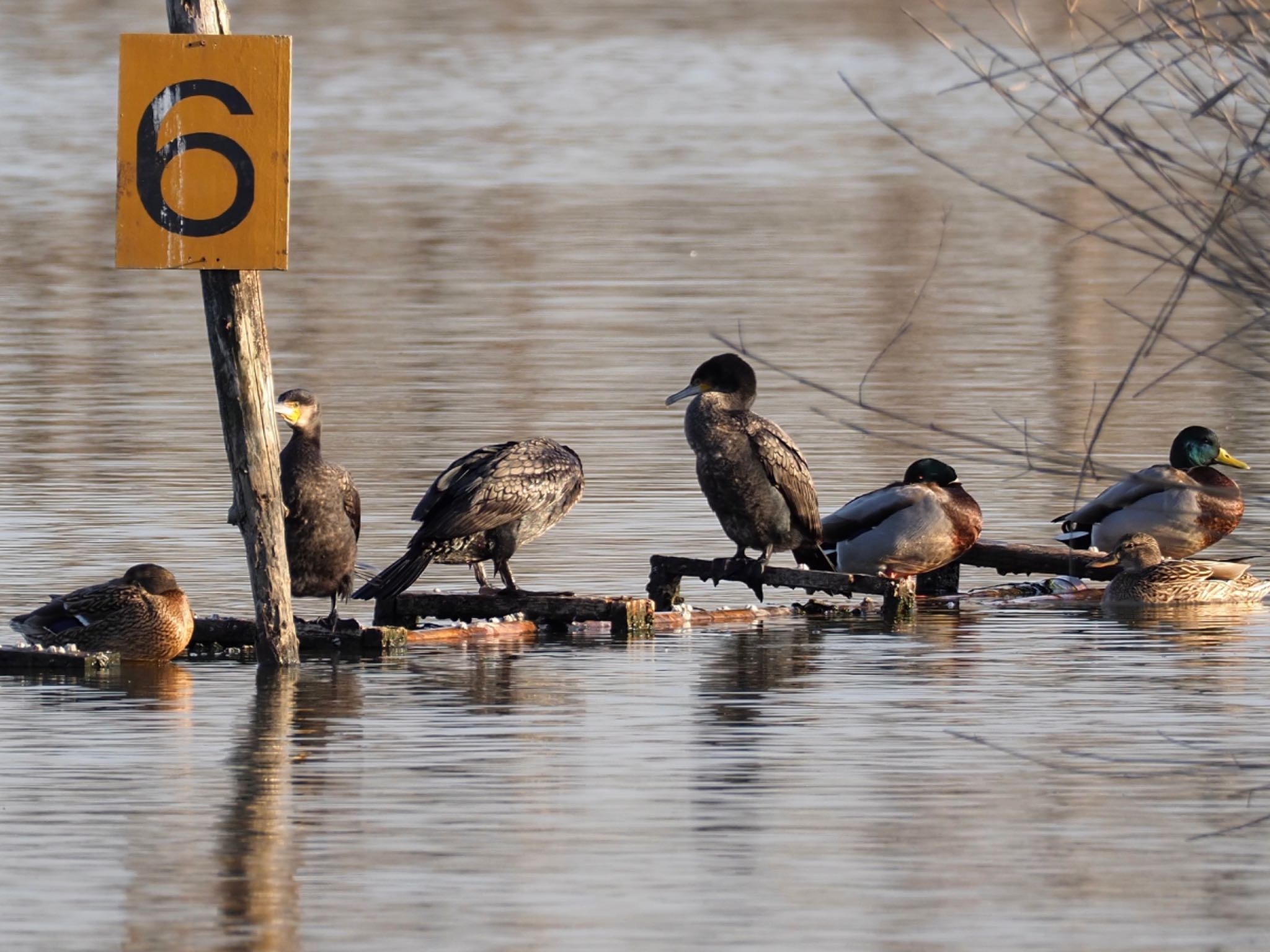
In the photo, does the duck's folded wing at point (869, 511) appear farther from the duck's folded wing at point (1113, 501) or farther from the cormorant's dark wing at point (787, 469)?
the duck's folded wing at point (1113, 501)

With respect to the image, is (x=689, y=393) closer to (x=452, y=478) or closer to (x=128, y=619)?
(x=452, y=478)

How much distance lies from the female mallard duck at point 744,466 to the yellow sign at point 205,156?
3210 mm

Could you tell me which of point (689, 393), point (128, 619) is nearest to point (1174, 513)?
point (689, 393)

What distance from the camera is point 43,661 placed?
39.1 feet

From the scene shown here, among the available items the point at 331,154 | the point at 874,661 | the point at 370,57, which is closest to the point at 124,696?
the point at 874,661

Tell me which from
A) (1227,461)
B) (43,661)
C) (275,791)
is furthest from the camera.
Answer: (1227,461)

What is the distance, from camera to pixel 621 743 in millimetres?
10453

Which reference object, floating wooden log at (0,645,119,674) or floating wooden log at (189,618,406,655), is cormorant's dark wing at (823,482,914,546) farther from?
floating wooden log at (0,645,119,674)

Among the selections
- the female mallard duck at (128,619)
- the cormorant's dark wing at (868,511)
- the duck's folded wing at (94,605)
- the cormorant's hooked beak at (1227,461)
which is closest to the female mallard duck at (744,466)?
the cormorant's dark wing at (868,511)

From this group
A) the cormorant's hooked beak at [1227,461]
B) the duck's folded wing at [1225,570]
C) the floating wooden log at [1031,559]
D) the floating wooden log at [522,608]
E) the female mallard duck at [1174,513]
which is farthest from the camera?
the cormorant's hooked beak at [1227,461]

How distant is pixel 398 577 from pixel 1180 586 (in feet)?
12.7

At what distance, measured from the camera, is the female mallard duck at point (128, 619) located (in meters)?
12.1

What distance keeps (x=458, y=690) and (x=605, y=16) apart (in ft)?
291

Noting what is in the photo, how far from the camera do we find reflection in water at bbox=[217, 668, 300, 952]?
25.6 ft
